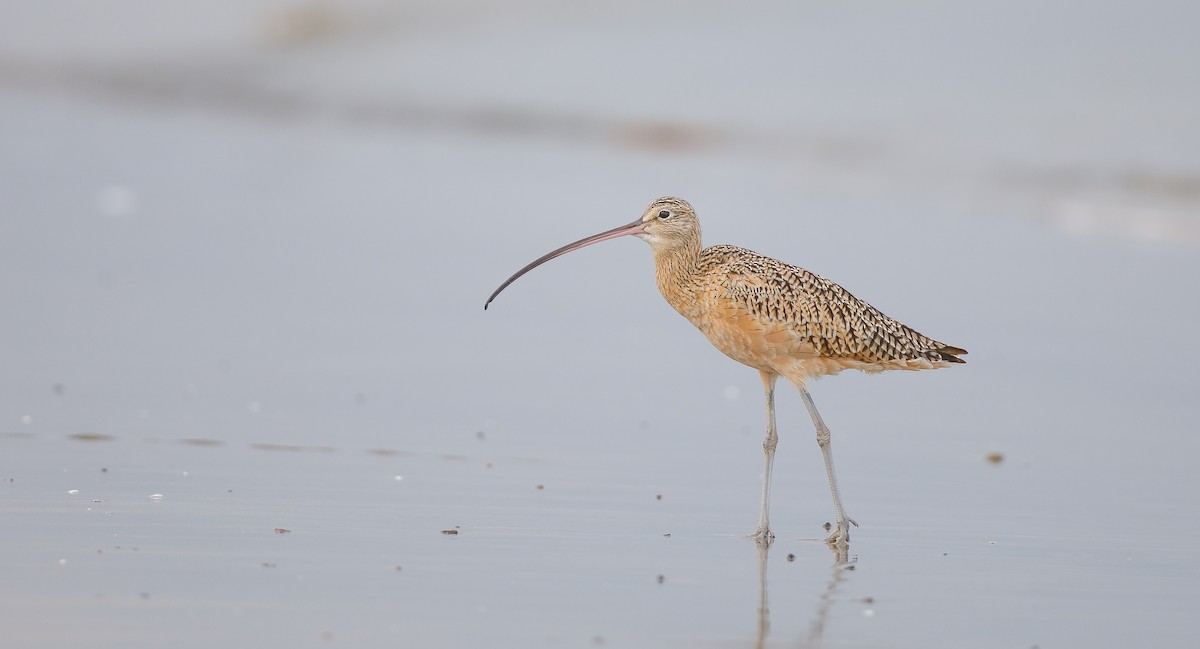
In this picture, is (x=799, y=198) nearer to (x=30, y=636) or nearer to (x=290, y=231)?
(x=290, y=231)

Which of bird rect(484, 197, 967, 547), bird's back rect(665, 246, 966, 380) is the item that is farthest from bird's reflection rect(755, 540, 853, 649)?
bird's back rect(665, 246, 966, 380)

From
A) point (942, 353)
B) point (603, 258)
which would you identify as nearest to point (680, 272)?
point (942, 353)

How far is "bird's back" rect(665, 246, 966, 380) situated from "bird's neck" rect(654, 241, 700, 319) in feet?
0.04

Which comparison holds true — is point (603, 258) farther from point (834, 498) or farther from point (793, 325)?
point (834, 498)

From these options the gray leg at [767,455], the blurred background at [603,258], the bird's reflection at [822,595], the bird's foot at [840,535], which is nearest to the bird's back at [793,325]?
the gray leg at [767,455]

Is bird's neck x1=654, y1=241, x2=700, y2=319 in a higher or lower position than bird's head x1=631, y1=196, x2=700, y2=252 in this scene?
lower

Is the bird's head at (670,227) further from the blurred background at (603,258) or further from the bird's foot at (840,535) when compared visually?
the bird's foot at (840,535)

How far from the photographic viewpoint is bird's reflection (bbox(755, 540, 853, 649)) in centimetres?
547

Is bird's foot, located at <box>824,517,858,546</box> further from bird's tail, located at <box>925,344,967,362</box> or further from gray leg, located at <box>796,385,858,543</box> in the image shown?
bird's tail, located at <box>925,344,967,362</box>

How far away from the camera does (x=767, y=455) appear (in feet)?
23.7

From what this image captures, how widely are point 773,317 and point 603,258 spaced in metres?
5.92

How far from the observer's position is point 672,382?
9.59 metres

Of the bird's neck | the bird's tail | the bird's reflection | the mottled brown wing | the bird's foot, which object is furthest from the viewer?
the bird's neck

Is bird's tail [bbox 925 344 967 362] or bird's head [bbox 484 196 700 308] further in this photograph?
bird's head [bbox 484 196 700 308]
